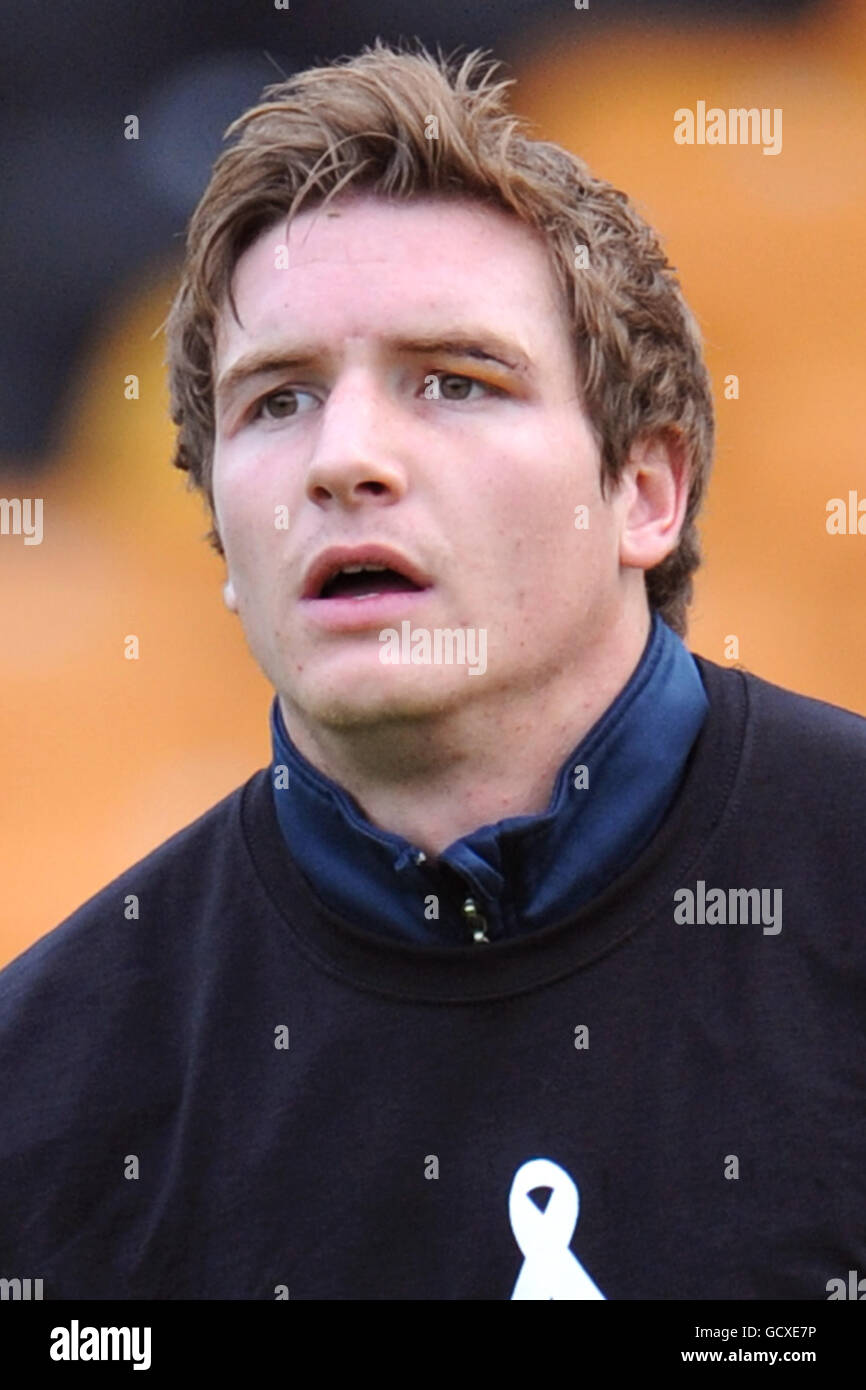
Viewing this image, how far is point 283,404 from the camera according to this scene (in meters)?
1.90

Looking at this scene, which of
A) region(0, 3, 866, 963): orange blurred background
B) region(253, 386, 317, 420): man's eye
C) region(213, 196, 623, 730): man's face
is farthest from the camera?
region(0, 3, 866, 963): orange blurred background

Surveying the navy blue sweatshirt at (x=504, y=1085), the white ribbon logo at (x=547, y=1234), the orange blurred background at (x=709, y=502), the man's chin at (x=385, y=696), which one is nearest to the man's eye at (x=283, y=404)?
the man's chin at (x=385, y=696)

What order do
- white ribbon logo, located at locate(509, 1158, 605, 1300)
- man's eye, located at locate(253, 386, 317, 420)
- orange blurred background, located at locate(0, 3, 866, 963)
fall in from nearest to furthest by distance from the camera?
white ribbon logo, located at locate(509, 1158, 605, 1300) < man's eye, located at locate(253, 386, 317, 420) < orange blurred background, located at locate(0, 3, 866, 963)

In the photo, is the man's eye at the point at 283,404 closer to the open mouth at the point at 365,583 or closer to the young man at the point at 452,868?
the young man at the point at 452,868

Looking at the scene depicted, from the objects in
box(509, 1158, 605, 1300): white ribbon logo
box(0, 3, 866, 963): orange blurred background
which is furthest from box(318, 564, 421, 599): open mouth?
box(0, 3, 866, 963): orange blurred background

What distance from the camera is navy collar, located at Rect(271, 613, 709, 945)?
178 cm

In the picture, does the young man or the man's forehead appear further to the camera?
the man's forehead

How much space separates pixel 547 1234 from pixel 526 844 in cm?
34

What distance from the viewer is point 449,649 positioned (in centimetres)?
180

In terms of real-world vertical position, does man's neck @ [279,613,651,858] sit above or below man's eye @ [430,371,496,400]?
below

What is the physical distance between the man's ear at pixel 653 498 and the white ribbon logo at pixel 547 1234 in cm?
60

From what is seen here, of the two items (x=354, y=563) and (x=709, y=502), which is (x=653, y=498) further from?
(x=709, y=502)

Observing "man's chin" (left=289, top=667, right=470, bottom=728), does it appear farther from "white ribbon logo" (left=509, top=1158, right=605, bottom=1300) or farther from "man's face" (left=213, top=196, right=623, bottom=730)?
"white ribbon logo" (left=509, top=1158, right=605, bottom=1300)

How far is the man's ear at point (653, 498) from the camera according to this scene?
77.5 inches
